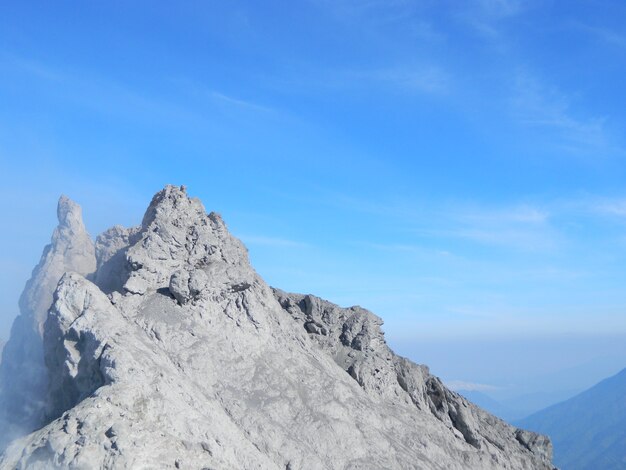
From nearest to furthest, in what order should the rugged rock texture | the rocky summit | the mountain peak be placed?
the rocky summit
the rugged rock texture
the mountain peak

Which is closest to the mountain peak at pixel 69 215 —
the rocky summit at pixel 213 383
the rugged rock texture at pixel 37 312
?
the rugged rock texture at pixel 37 312

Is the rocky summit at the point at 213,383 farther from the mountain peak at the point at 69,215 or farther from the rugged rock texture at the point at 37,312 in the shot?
the mountain peak at the point at 69,215

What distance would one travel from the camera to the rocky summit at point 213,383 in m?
30.1

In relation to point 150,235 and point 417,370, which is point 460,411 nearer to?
point 417,370

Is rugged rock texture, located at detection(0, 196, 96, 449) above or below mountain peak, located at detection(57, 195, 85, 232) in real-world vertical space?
below

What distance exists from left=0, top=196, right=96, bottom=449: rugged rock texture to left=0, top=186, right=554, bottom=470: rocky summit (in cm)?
49

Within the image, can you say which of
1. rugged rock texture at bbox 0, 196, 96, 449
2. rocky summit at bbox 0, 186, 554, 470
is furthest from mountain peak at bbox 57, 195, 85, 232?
rocky summit at bbox 0, 186, 554, 470

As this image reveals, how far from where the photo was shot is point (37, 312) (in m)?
69.4

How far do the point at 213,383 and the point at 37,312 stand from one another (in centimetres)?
3896

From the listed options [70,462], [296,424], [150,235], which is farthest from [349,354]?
[70,462]

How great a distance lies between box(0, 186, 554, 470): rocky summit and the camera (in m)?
30.1

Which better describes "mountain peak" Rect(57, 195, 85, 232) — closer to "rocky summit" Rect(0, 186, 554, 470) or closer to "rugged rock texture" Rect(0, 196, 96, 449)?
"rugged rock texture" Rect(0, 196, 96, 449)

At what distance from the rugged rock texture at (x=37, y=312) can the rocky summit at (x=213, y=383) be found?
49 centimetres

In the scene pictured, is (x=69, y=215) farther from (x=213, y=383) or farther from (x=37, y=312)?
(x=213, y=383)
